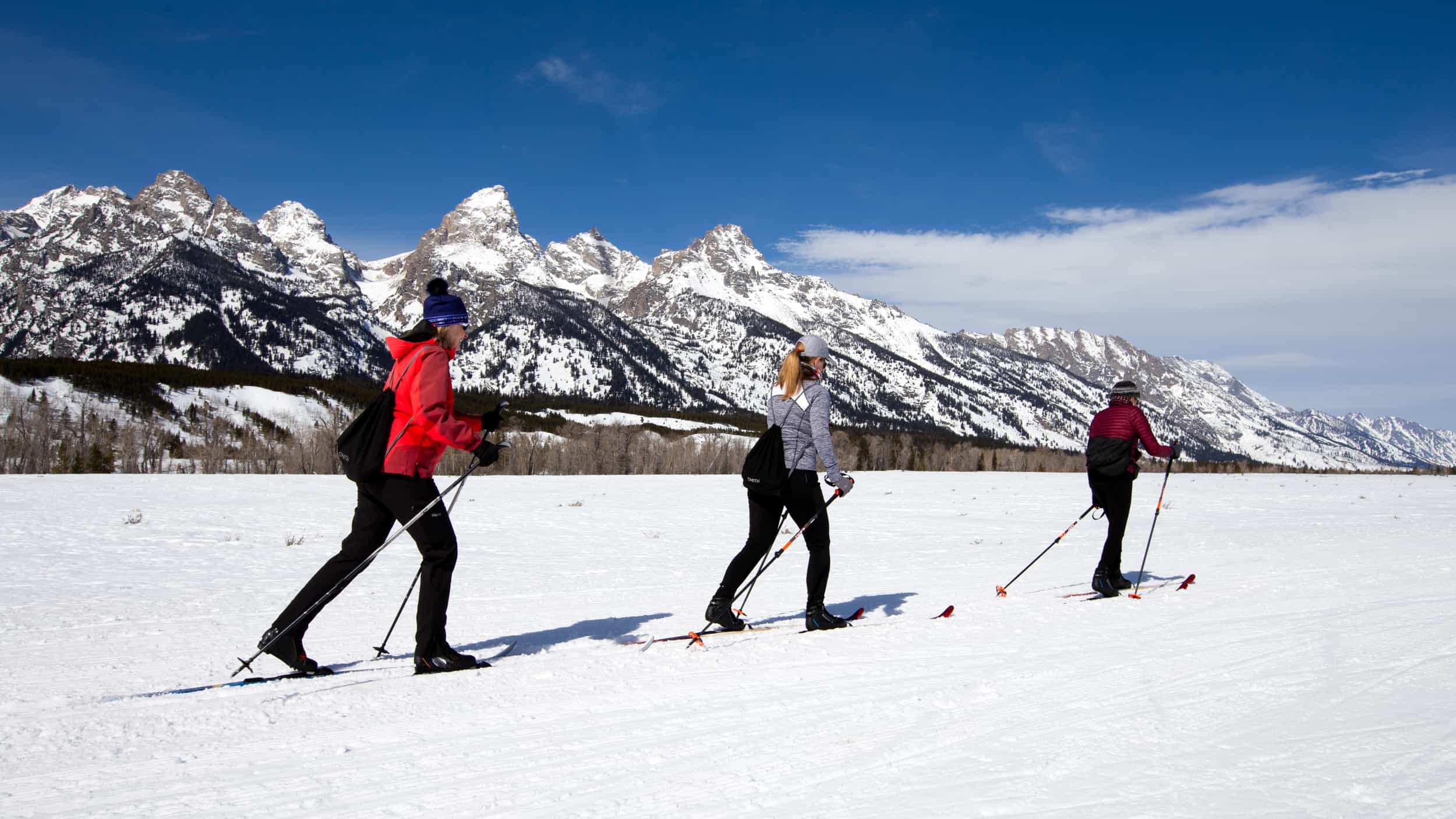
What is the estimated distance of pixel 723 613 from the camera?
21.9ft

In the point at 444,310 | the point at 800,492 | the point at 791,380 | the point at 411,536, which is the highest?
the point at 444,310

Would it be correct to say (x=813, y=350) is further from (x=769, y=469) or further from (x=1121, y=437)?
(x=1121, y=437)

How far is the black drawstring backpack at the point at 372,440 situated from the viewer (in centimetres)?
509

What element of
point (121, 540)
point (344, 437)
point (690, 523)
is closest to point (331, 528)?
point (121, 540)

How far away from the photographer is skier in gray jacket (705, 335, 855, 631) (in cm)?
665

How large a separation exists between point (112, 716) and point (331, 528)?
12.9m

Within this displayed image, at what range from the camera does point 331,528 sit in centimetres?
1617

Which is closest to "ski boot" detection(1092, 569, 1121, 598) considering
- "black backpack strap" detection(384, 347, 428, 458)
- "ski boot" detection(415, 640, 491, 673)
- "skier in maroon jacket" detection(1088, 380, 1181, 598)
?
"skier in maroon jacket" detection(1088, 380, 1181, 598)

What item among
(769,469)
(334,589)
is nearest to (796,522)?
(769,469)

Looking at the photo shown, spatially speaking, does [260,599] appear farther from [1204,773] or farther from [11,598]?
[1204,773]

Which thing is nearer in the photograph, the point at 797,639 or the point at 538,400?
the point at 797,639

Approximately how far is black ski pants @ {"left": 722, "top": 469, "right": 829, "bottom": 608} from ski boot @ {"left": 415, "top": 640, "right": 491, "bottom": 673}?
2139mm

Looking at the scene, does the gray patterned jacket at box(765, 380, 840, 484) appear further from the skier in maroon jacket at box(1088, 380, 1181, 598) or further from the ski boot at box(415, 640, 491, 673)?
the skier in maroon jacket at box(1088, 380, 1181, 598)

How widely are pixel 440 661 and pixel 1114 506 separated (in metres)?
7.15
